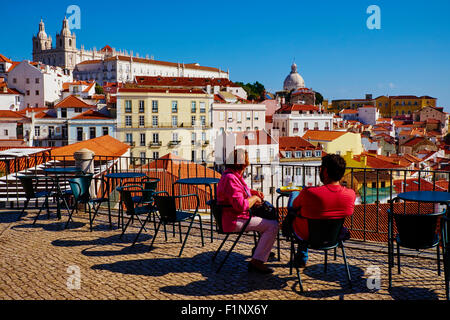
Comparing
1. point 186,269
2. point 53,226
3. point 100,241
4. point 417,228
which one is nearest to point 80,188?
point 53,226

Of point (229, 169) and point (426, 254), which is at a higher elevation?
point (229, 169)

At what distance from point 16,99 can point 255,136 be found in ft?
158

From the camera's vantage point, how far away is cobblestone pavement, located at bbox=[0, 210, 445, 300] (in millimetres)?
4707

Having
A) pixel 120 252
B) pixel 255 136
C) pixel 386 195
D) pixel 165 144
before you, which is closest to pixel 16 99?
pixel 165 144

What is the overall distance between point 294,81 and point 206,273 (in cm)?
14813

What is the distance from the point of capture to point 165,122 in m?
55.5

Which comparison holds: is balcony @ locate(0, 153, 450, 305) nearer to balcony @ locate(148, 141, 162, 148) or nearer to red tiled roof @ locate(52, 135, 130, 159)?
red tiled roof @ locate(52, 135, 130, 159)

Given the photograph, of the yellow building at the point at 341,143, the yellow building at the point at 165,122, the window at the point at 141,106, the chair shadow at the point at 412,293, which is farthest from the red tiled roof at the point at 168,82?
the chair shadow at the point at 412,293

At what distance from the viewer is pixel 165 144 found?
181ft

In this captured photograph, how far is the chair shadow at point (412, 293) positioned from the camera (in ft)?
15.1

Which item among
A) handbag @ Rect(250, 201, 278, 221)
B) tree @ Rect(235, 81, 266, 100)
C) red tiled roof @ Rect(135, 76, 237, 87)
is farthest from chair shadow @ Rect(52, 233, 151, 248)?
tree @ Rect(235, 81, 266, 100)

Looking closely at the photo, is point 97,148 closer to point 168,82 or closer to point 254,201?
point 254,201

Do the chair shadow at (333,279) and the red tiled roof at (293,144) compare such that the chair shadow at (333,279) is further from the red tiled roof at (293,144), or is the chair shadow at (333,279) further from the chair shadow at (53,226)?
the red tiled roof at (293,144)
